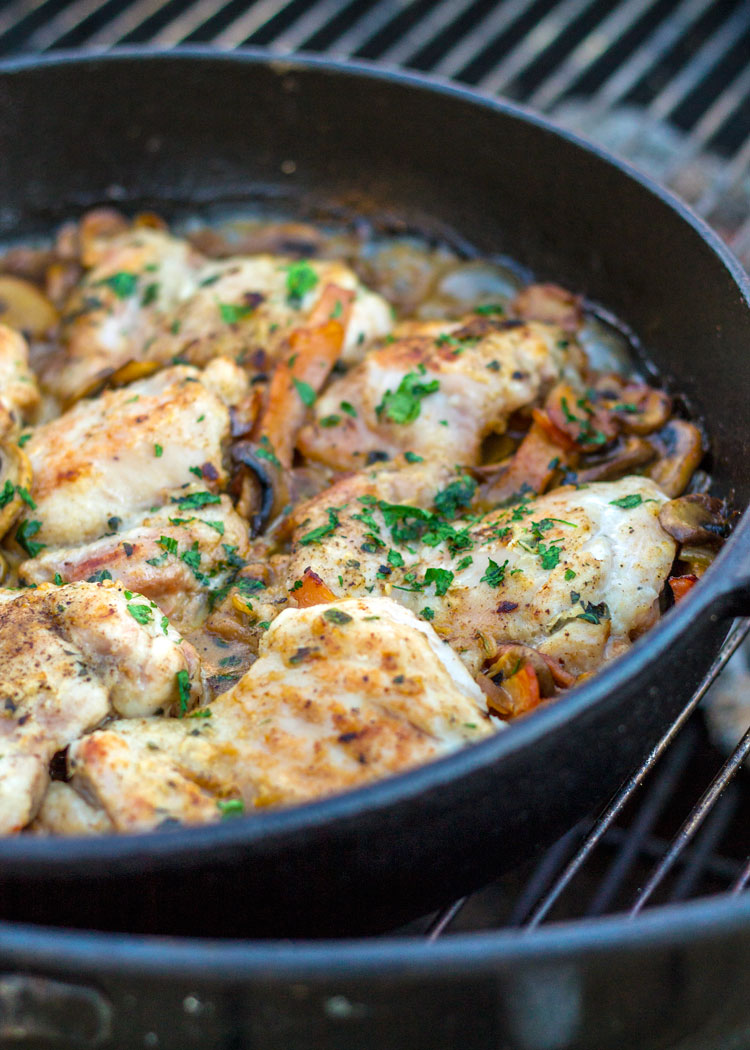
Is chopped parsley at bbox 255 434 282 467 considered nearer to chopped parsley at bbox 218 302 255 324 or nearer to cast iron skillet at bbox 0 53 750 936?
chopped parsley at bbox 218 302 255 324

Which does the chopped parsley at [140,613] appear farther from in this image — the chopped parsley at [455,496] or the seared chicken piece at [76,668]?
the chopped parsley at [455,496]

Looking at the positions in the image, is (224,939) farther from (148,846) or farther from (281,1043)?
(148,846)

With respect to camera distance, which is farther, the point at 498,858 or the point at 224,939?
the point at 498,858

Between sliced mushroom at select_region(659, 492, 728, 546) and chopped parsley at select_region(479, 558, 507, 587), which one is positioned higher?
sliced mushroom at select_region(659, 492, 728, 546)

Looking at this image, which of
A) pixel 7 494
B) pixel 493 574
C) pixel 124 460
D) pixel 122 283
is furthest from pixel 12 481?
pixel 493 574

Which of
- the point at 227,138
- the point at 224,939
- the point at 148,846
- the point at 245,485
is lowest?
the point at 224,939

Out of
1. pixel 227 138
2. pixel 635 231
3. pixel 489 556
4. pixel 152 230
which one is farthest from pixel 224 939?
pixel 227 138

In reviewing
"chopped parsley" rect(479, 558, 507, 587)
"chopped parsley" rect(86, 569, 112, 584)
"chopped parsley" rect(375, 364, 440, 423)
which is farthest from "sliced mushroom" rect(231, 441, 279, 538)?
"chopped parsley" rect(479, 558, 507, 587)
